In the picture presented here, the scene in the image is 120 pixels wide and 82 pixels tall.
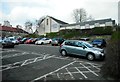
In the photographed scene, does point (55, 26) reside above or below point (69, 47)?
above

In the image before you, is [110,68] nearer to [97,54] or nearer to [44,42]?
[97,54]

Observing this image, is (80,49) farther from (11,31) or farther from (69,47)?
(11,31)

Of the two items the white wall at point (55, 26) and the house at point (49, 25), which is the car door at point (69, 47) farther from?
the house at point (49, 25)

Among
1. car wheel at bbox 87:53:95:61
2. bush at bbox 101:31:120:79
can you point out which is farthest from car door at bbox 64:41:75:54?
bush at bbox 101:31:120:79

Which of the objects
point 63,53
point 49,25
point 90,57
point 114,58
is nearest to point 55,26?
point 49,25

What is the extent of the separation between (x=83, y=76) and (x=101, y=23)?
169 feet

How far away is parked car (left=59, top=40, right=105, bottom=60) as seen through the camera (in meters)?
13.9

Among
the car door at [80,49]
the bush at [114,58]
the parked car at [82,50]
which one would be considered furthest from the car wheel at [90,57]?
the bush at [114,58]

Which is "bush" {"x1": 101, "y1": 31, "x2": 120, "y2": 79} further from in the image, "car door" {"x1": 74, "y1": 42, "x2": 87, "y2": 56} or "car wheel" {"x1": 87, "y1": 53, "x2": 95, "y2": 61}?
"car door" {"x1": 74, "y1": 42, "x2": 87, "y2": 56}

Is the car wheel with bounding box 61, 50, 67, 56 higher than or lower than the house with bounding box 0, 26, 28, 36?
lower

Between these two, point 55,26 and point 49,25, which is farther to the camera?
point 49,25

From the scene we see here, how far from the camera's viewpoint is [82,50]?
47.8 ft

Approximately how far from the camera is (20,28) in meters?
85.6

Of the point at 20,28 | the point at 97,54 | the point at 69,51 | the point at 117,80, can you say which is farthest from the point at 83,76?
the point at 20,28
